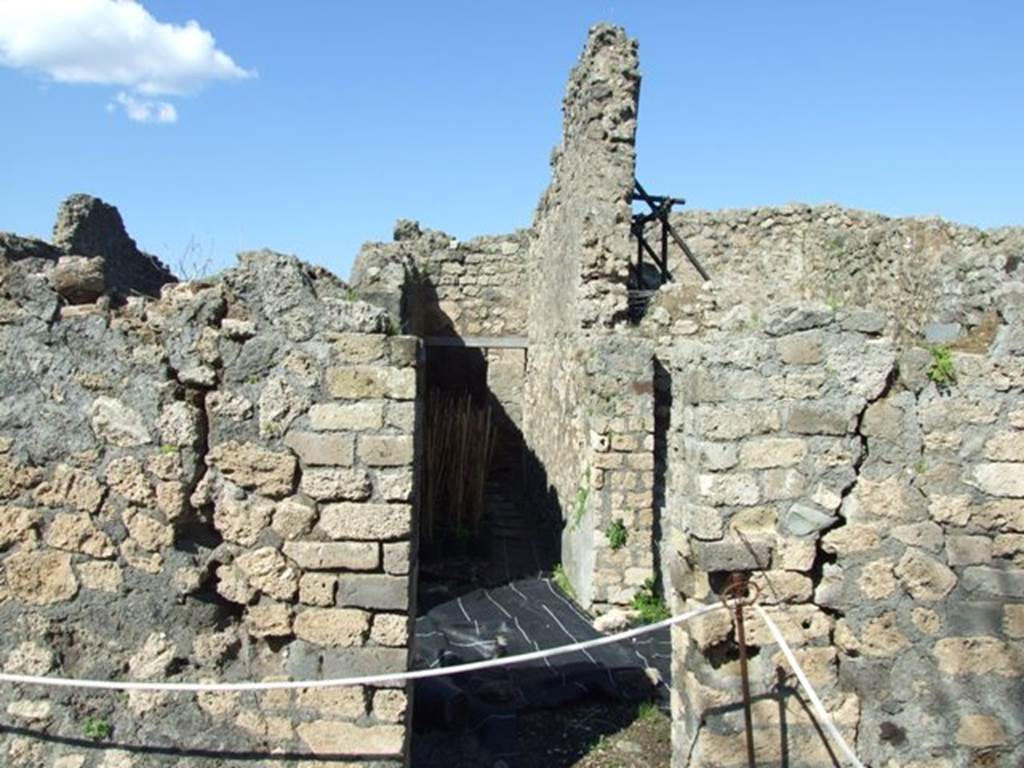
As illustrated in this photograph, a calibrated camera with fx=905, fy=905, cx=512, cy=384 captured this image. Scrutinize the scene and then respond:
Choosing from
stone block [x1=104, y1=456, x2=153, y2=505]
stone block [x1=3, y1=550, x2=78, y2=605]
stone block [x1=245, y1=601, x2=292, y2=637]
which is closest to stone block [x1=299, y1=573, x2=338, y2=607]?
stone block [x1=245, y1=601, x2=292, y2=637]

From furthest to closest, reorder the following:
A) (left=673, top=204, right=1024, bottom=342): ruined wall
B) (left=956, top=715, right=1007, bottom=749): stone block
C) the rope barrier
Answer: (left=673, top=204, right=1024, bottom=342): ruined wall
(left=956, top=715, right=1007, bottom=749): stone block
the rope barrier

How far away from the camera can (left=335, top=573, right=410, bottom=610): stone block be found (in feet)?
11.7

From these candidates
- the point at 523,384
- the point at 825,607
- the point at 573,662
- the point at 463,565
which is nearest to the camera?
the point at 825,607

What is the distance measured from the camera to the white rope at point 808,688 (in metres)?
3.43

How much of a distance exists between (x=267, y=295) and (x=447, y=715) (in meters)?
2.77

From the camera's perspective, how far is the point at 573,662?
579cm

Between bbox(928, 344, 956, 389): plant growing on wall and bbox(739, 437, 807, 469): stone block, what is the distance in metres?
0.59

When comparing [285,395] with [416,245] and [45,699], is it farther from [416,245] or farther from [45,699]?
[416,245]

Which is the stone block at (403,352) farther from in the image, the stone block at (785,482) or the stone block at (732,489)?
the stone block at (785,482)

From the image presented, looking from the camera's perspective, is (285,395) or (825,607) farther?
(825,607)

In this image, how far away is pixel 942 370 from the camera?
3.69m

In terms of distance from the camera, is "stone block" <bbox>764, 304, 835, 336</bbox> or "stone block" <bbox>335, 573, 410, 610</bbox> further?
"stone block" <bbox>764, 304, 835, 336</bbox>

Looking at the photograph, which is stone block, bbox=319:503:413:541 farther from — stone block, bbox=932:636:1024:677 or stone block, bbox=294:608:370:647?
stone block, bbox=932:636:1024:677

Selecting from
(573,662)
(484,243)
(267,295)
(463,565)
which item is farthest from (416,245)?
(267,295)
